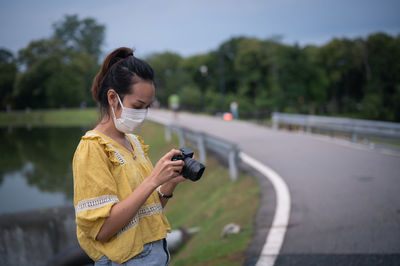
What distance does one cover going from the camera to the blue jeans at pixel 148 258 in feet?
6.98

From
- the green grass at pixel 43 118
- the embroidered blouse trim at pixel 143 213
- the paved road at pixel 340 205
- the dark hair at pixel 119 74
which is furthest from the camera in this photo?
the green grass at pixel 43 118

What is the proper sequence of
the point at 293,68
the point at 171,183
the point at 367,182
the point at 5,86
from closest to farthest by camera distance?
the point at 171,183, the point at 367,182, the point at 5,86, the point at 293,68

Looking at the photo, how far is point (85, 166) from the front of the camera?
1995 millimetres

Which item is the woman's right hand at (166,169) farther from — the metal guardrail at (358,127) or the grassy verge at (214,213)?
the metal guardrail at (358,127)

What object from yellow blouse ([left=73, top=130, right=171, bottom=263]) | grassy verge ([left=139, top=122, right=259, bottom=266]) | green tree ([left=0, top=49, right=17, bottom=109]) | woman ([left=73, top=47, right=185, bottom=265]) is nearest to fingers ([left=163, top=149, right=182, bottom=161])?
woman ([left=73, top=47, right=185, bottom=265])

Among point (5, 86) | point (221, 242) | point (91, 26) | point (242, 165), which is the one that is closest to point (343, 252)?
point (221, 242)

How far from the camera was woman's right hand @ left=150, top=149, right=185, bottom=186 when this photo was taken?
6.74 ft

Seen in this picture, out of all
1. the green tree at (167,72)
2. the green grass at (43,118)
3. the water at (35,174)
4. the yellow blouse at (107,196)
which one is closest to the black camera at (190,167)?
the yellow blouse at (107,196)

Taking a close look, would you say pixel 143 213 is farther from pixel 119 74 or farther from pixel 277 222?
pixel 277 222

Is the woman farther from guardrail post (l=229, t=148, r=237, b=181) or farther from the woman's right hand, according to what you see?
guardrail post (l=229, t=148, r=237, b=181)

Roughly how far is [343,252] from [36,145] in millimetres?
29274

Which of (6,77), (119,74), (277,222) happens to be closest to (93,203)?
(119,74)

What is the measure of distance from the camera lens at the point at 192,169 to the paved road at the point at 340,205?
2.61 meters

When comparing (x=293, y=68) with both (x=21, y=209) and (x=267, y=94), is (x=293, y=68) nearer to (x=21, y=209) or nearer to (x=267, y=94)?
(x=267, y=94)
